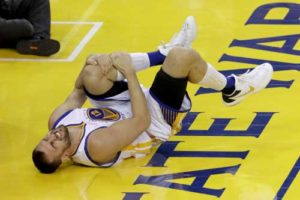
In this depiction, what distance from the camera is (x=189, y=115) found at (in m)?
6.80

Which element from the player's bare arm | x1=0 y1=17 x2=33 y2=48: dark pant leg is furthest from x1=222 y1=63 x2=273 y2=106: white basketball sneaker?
x1=0 y1=17 x2=33 y2=48: dark pant leg

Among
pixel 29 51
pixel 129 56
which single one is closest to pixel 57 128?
pixel 129 56

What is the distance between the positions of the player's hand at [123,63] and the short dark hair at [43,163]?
73cm

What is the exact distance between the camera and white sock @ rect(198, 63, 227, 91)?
240 inches

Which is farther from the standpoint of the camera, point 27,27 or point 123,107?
point 27,27

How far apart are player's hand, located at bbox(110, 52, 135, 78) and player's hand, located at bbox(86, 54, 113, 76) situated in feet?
0.10

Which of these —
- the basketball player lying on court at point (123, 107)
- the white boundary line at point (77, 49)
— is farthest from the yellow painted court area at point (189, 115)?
the basketball player lying on court at point (123, 107)

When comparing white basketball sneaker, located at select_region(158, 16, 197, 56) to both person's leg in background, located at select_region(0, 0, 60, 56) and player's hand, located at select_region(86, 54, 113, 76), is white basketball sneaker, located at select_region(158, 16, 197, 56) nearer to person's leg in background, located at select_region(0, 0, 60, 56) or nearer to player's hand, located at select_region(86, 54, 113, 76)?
player's hand, located at select_region(86, 54, 113, 76)

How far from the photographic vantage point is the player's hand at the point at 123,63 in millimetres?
5980

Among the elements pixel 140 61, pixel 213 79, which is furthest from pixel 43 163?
pixel 213 79

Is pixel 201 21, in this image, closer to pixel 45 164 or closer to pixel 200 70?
pixel 200 70

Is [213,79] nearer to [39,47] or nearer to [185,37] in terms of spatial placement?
[185,37]

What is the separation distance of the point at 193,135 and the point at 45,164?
1.18 m

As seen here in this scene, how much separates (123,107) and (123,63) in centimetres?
32
